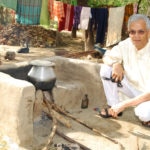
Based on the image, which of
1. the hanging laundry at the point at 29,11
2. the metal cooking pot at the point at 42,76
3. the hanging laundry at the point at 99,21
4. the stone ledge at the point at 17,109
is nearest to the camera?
the stone ledge at the point at 17,109

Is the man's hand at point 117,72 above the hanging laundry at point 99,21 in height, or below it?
below

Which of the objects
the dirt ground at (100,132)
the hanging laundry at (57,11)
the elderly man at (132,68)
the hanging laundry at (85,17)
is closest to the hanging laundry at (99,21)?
the hanging laundry at (85,17)

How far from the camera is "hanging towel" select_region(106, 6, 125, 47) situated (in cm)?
994

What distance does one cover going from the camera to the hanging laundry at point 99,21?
389 inches

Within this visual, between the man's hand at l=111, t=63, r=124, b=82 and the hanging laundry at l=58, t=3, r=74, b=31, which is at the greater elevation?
the hanging laundry at l=58, t=3, r=74, b=31

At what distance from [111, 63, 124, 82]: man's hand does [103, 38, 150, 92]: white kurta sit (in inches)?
4.9

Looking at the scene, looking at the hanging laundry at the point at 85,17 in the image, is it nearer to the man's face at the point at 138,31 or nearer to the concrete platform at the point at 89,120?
the concrete platform at the point at 89,120

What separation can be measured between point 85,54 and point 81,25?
106 centimetres

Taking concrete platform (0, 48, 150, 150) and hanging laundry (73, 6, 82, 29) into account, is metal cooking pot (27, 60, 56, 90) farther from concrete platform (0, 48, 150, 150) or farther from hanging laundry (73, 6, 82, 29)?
hanging laundry (73, 6, 82, 29)

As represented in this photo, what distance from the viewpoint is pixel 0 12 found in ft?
50.1

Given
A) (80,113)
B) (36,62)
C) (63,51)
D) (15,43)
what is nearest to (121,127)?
(80,113)

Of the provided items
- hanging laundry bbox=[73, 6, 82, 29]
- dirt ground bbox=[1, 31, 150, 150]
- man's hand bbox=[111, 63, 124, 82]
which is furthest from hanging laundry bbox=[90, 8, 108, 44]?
man's hand bbox=[111, 63, 124, 82]

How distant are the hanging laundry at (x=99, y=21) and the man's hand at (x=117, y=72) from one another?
16.8 ft

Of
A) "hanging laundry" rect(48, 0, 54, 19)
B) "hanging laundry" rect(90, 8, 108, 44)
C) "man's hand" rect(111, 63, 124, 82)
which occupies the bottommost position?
"man's hand" rect(111, 63, 124, 82)
